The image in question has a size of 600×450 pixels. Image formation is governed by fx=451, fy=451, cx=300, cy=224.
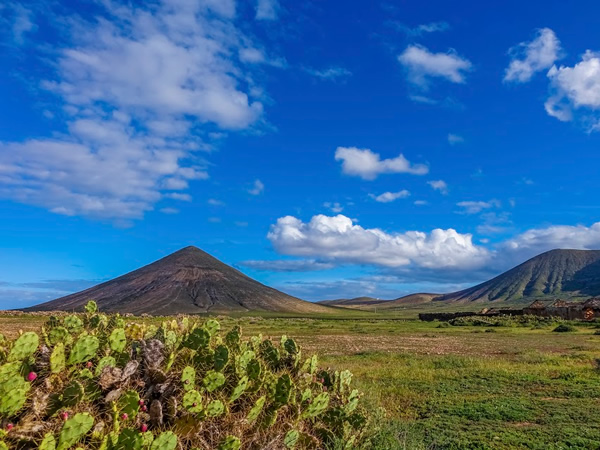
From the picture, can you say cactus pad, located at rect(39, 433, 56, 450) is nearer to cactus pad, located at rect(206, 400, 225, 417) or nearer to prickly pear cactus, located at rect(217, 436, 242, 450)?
cactus pad, located at rect(206, 400, 225, 417)

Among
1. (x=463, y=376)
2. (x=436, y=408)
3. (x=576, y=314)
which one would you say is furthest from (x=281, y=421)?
(x=576, y=314)

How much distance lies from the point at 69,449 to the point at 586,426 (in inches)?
510

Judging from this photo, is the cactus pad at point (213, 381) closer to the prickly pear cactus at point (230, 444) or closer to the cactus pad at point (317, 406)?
the prickly pear cactus at point (230, 444)

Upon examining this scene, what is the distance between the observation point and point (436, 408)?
14.9m

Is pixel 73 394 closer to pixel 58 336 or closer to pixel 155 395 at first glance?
pixel 155 395

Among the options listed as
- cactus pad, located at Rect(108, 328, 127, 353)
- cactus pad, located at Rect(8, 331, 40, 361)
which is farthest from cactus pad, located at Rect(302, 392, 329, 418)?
cactus pad, located at Rect(8, 331, 40, 361)

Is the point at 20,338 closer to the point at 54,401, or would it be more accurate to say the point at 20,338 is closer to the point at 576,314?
the point at 54,401

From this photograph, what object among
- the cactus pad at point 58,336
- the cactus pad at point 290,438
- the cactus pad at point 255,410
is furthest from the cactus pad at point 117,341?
the cactus pad at point 290,438

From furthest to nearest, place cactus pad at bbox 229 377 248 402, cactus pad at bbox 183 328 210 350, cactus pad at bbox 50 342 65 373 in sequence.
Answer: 1. cactus pad at bbox 183 328 210 350
2. cactus pad at bbox 229 377 248 402
3. cactus pad at bbox 50 342 65 373

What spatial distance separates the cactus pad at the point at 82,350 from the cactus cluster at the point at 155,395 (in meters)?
0.01

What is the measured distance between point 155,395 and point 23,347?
7.05ft

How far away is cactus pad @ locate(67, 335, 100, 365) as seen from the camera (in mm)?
6750

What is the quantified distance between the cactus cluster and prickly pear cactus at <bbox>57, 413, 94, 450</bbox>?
12 millimetres

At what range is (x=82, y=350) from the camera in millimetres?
6789
